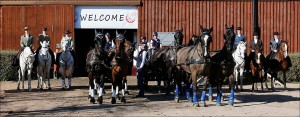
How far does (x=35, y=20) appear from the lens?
113ft

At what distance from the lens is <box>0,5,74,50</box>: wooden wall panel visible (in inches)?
1357

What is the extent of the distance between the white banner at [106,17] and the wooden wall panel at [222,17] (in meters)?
0.67

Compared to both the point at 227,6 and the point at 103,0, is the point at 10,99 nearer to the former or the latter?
the point at 103,0

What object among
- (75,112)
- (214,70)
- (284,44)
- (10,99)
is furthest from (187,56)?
A: (284,44)

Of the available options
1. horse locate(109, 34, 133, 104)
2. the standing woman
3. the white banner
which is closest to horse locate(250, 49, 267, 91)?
the standing woman

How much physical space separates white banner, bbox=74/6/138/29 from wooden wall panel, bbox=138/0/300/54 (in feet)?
2.19

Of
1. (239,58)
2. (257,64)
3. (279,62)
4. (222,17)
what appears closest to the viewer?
(239,58)

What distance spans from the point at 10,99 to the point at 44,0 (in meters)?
14.0

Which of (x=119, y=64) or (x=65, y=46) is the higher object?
(x=65, y=46)

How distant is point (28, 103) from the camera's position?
774 inches

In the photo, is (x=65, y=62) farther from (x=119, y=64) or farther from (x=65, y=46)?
(x=119, y=64)

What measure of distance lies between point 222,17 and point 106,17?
6.69 metres

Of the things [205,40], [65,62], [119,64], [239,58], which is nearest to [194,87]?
[205,40]

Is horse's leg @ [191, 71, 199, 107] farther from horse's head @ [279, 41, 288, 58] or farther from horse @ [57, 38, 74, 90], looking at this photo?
horse's head @ [279, 41, 288, 58]
